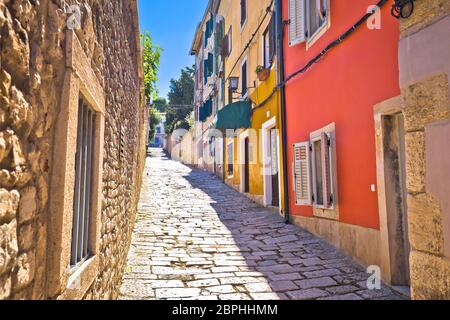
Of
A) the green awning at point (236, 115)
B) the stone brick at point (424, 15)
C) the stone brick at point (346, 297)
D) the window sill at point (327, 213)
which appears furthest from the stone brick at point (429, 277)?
the green awning at point (236, 115)

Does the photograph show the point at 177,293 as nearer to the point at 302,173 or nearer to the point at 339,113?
the point at 302,173

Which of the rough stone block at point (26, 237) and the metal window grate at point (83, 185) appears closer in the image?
the rough stone block at point (26, 237)

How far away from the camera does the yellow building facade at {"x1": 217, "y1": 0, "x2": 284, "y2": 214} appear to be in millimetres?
9461

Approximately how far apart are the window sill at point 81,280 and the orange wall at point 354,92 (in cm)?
397

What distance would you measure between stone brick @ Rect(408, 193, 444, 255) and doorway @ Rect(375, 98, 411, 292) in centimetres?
246

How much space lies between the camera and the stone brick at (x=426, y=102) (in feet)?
6.70

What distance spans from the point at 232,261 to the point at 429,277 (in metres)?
3.80

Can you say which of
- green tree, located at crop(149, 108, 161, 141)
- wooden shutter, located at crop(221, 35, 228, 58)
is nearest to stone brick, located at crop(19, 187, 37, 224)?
wooden shutter, located at crop(221, 35, 228, 58)

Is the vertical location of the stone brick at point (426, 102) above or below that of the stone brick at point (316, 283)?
above

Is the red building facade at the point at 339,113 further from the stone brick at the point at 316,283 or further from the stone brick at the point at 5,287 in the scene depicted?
the stone brick at the point at 5,287

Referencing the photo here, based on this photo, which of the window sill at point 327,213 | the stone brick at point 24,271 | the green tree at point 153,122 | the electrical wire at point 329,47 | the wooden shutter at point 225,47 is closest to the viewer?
the stone brick at point 24,271

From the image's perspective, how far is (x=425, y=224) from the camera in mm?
2166

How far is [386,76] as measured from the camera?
4.69 m
